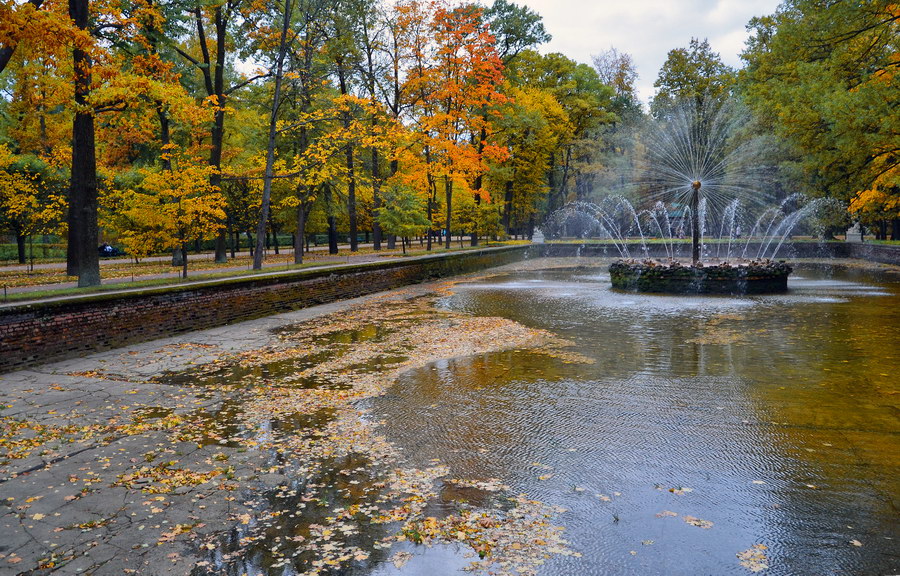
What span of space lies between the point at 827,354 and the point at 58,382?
12.3 m

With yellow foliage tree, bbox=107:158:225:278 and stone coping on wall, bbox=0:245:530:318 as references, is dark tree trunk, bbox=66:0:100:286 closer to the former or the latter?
stone coping on wall, bbox=0:245:530:318

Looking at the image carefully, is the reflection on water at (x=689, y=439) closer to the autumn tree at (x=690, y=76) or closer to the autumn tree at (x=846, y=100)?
the autumn tree at (x=846, y=100)

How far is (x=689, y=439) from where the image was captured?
6.11 meters

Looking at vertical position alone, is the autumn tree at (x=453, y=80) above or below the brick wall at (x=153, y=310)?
above

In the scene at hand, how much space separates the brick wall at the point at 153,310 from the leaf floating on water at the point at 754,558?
10438 mm

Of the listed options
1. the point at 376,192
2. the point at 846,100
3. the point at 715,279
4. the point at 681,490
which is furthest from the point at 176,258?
the point at 846,100

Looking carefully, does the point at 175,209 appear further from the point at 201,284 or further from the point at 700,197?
the point at 700,197

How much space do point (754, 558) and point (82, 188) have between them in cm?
1543

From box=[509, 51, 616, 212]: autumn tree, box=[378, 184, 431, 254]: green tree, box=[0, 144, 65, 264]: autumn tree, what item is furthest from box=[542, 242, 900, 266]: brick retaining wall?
box=[0, 144, 65, 264]: autumn tree

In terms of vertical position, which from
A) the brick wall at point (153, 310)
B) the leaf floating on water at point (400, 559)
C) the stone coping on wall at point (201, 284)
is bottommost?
the leaf floating on water at point (400, 559)

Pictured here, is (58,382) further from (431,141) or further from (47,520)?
(431,141)

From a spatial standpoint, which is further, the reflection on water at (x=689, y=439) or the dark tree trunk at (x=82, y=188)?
the dark tree trunk at (x=82, y=188)

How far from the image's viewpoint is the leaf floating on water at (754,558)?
3799 millimetres

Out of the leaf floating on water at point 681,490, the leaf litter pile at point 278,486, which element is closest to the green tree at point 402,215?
the leaf litter pile at point 278,486
